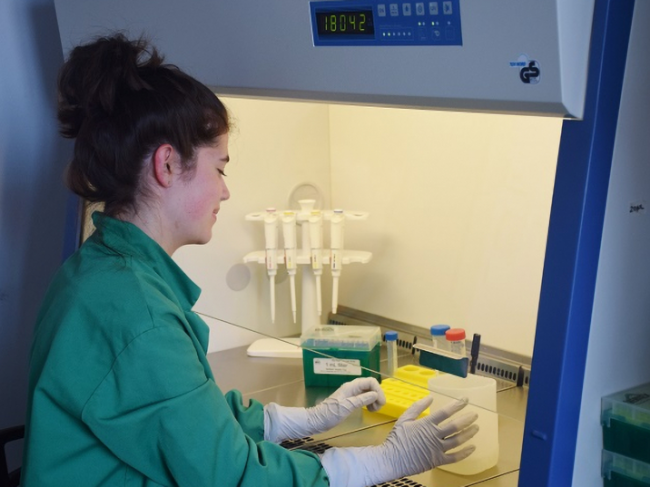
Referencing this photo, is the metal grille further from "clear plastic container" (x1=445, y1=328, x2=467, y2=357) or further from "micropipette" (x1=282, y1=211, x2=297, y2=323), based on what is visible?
"micropipette" (x1=282, y1=211, x2=297, y2=323)

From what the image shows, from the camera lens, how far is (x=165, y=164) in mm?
1303

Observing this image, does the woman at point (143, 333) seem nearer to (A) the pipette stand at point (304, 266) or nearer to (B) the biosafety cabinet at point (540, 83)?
(B) the biosafety cabinet at point (540, 83)

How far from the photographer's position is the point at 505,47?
1.09m

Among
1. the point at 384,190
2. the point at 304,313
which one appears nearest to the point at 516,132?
the point at 384,190

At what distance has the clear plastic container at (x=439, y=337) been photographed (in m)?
1.67

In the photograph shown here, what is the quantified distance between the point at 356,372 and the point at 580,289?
0.72 meters

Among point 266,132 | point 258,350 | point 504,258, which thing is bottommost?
point 258,350

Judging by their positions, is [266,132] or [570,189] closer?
[570,189]

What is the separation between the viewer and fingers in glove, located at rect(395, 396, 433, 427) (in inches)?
58.3

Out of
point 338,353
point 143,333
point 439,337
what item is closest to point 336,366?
point 338,353

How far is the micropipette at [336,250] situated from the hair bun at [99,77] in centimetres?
72

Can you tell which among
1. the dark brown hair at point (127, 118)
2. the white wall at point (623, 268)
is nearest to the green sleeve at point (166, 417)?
the dark brown hair at point (127, 118)

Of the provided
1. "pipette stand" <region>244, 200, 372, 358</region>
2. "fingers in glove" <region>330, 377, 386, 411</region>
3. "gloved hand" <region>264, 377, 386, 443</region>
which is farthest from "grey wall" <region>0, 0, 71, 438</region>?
"fingers in glove" <region>330, 377, 386, 411</region>

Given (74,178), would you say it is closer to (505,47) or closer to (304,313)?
(505,47)
